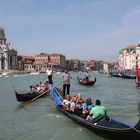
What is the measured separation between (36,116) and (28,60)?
86.3 m

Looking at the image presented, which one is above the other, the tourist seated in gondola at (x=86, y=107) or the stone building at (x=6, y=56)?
the stone building at (x=6, y=56)

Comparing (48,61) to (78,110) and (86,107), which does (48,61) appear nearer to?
(78,110)

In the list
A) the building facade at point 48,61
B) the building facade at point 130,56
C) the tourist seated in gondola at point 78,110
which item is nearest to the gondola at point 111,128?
the tourist seated in gondola at point 78,110

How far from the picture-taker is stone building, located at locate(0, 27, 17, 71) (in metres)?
77.2

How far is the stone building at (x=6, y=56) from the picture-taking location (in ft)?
253

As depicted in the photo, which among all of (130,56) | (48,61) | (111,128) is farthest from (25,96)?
(48,61)

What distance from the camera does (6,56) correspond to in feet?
256

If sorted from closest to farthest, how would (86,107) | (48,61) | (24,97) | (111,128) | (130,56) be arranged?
(111,128), (86,107), (24,97), (130,56), (48,61)

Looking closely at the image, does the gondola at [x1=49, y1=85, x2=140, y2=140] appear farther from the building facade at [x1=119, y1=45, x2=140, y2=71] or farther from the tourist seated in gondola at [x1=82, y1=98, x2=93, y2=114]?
the building facade at [x1=119, y1=45, x2=140, y2=71]

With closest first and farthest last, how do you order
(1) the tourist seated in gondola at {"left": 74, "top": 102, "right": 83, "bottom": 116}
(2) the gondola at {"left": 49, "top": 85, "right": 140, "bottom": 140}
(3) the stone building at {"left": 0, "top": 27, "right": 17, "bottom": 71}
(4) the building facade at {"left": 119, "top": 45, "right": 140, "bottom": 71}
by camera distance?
1. (2) the gondola at {"left": 49, "top": 85, "right": 140, "bottom": 140}
2. (1) the tourist seated in gondola at {"left": 74, "top": 102, "right": 83, "bottom": 116}
3. (4) the building facade at {"left": 119, "top": 45, "right": 140, "bottom": 71}
4. (3) the stone building at {"left": 0, "top": 27, "right": 17, "bottom": 71}

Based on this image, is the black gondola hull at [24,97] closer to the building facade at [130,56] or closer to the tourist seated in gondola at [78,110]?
the tourist seated in gondola at [78,110]

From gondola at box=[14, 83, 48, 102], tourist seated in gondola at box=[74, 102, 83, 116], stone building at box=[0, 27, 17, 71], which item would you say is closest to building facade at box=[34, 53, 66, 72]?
stone building at box=[0, 27, 17, 71]

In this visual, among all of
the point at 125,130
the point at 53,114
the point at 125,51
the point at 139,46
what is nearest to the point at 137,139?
the point at 125,130

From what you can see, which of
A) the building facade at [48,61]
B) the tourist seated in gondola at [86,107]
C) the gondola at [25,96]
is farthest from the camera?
the building facade at [48,61]
